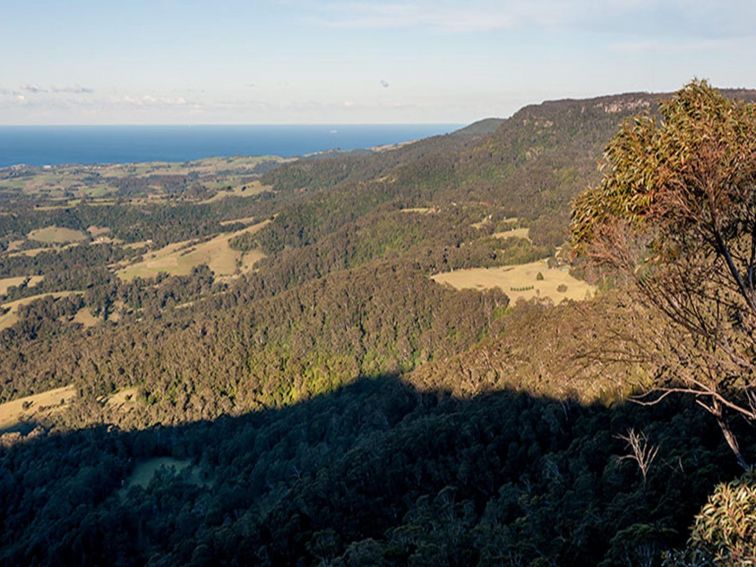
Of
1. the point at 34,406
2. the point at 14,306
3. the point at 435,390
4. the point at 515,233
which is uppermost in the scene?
the point at 515,233

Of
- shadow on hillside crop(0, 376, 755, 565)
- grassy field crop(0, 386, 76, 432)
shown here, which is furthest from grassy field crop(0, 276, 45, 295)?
shadow on hillside crop(0, 376, 755, 565)

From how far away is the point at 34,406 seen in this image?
106000 millimetres

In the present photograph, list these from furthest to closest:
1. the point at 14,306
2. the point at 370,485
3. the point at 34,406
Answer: the point at 14,306, the point at 34,406, the point at 370,485

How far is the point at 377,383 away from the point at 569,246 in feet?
310

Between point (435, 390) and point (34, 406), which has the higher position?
point (435, 390)

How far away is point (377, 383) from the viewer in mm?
104312

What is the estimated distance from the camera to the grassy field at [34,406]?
332ft

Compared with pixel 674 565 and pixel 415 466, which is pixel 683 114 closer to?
pixel 674 565

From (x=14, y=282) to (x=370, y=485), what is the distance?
196 metres

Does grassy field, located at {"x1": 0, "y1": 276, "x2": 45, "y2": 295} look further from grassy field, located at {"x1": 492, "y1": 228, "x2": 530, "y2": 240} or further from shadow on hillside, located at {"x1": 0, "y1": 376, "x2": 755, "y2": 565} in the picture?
grassy field, located at {"x1": 492, "y1": 228, "x2": 530, "y2": 240}

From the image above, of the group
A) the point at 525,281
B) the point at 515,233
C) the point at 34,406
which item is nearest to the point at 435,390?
the point at 525,281

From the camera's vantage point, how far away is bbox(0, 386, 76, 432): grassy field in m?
101

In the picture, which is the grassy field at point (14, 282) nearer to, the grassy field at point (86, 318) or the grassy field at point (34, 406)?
the grassy field at point (86, 318)

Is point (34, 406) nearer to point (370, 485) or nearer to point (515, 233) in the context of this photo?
point (370, 485)
